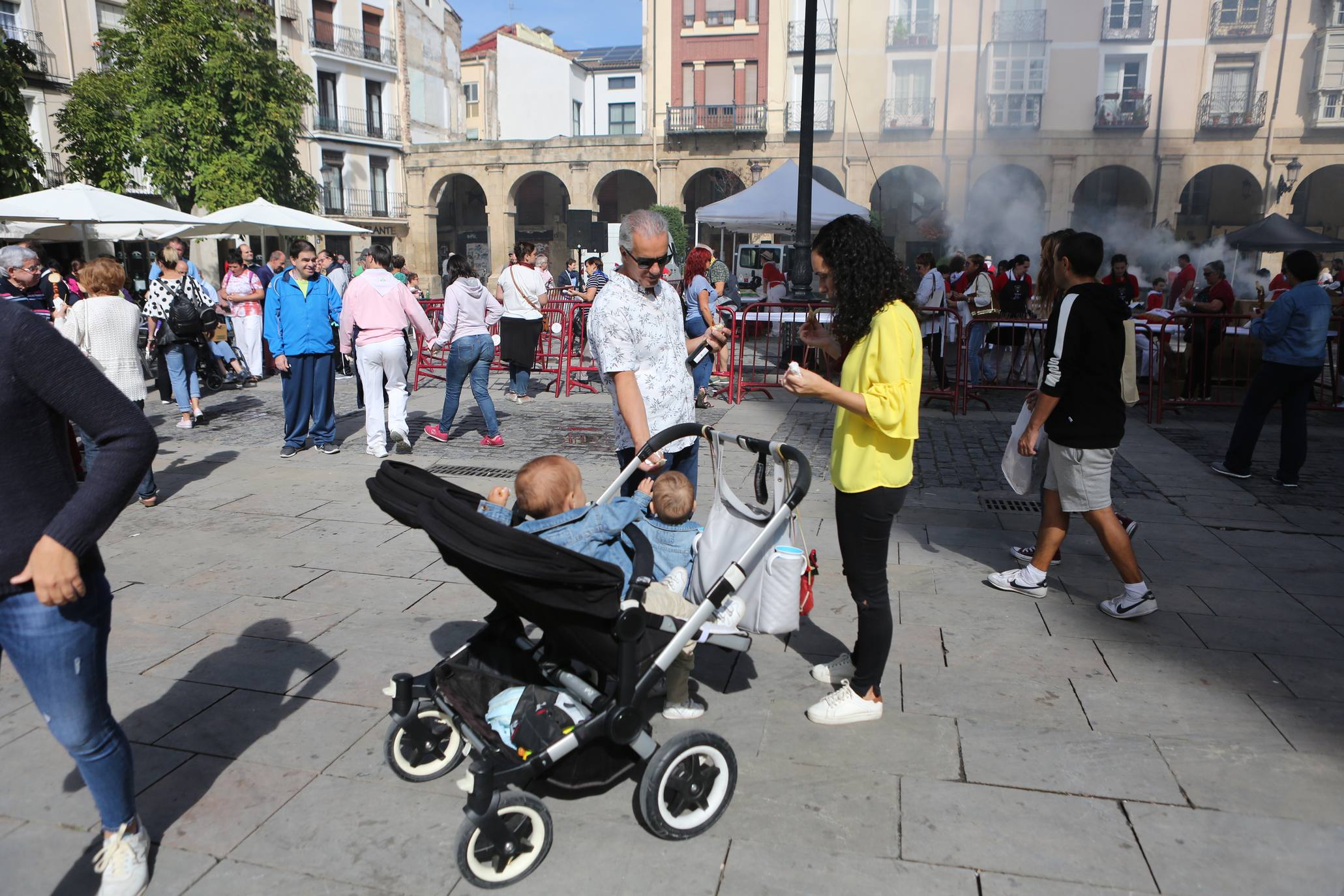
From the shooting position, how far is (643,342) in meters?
3.74

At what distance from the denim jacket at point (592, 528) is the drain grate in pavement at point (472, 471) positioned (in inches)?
172

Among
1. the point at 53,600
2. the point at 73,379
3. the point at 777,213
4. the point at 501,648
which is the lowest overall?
the point at 501,648

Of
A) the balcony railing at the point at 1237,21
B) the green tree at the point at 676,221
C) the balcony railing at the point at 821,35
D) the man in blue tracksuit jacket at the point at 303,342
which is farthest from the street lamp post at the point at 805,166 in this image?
the balcony railing at the point at 1237,21

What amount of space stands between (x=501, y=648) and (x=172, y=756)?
48.5 inches

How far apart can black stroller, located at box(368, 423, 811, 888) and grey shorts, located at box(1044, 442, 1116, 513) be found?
209cm

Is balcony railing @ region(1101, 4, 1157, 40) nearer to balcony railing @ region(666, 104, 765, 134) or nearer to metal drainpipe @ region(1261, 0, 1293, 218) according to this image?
metal drainpipe @ region(1261, 0, 1293, 218)

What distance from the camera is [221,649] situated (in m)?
4.06

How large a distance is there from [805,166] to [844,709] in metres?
9.36

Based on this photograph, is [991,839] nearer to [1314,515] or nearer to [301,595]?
[301,595]

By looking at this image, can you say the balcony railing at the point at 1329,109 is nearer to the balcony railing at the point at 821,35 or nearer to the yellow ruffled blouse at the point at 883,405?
the balcony railing at the point at 821,35

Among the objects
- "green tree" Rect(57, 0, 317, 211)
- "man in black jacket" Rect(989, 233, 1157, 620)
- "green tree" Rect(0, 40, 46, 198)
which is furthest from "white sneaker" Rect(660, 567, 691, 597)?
"green tree" Rect(57, 0, 317, 211)

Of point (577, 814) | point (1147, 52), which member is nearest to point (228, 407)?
point (577, 814)

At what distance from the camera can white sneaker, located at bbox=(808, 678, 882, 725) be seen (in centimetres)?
341

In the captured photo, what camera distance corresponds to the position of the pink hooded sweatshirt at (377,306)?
300 inches
